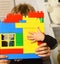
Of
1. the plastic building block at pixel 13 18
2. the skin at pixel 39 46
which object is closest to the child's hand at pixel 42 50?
the skin at pixel 39 46

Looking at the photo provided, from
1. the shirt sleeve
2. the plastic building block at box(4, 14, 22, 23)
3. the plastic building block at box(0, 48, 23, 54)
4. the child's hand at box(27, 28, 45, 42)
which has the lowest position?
the plastic building block at box(0, 48, 23, 54)

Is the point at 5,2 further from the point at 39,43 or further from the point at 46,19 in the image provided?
the point at 39,43

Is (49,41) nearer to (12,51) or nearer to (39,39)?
(39,39)

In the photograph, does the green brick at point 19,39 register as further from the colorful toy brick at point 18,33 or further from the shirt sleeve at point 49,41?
the shirt sleeve at point 49,41

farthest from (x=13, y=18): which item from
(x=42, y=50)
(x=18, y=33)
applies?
(x=42, y=50)

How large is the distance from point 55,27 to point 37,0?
230 millimetres

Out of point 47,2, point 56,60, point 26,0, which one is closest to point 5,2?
point 26,0

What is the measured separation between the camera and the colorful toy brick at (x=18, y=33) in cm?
74

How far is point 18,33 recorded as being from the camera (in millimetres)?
748

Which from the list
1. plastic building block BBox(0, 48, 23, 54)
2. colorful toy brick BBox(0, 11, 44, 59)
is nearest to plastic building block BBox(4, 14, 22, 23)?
colorful toy brick BBox(0, 11, 44, 59)

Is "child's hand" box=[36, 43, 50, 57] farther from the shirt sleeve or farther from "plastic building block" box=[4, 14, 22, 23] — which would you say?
"plastic building block" box=[4, 14, 22, 23]

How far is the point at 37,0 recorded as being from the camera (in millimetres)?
1197

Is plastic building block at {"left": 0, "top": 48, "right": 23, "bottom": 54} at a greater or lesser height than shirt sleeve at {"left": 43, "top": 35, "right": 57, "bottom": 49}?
lesser

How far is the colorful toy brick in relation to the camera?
0.74 metres
